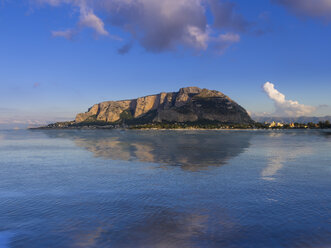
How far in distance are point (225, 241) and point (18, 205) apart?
20.3 metres

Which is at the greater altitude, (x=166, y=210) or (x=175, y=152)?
(x=175, y=152)

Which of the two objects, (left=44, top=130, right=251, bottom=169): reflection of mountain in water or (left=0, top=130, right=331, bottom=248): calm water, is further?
(left=44, top=130, right=251, bottom=169): reflection of mountain in water

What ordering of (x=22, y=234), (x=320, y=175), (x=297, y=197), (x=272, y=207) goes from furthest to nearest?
1. (x=320, y=175)
2. (x=297, y=197)
3. (x=272, y=207)
4. (x=22, y=234)

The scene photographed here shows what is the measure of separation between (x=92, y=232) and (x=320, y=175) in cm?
3525

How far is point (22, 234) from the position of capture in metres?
18.3

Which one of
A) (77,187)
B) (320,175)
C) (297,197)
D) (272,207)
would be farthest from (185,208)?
(320,175)

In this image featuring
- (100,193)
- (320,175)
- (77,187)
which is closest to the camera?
(100,193)

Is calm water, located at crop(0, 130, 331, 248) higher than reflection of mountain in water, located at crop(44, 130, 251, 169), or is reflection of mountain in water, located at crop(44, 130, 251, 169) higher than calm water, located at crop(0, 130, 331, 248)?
reflection of mountain in water, located at crop(44, 130, 251, 169)

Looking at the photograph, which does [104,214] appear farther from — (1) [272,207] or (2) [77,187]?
(1) [272,207]

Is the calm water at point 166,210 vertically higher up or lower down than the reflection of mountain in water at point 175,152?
lower down

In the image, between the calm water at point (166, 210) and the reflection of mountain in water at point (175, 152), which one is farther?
the reflection of mountain in water at point (175, 152)

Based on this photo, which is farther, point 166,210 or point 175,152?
point 175,152

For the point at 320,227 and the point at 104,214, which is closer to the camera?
the point at 320,227

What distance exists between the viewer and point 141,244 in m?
16.4
